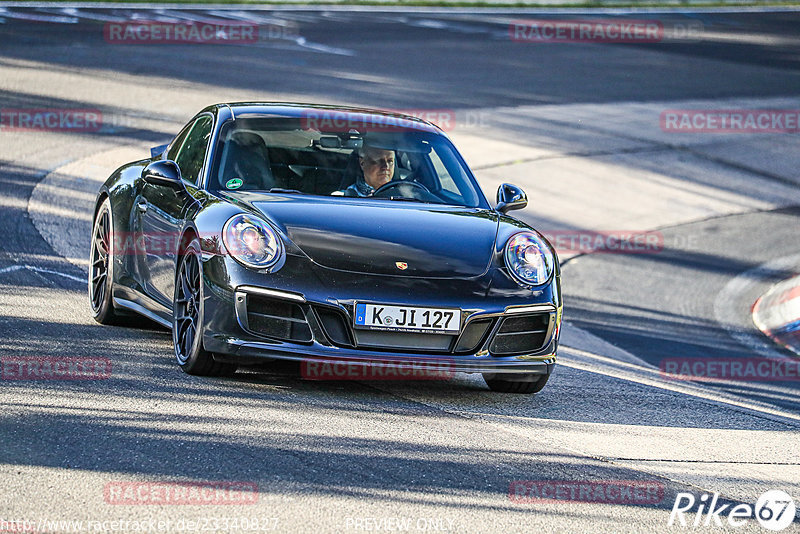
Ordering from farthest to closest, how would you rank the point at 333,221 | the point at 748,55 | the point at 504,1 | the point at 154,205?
the point at 504,1 → the point at 748,55 → the point at 154,205 → the point at 333,221

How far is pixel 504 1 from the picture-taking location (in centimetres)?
3744

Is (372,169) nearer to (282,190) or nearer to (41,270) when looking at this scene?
(282,190)

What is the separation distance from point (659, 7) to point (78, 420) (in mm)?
36315

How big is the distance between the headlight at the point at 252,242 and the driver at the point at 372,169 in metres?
1.03

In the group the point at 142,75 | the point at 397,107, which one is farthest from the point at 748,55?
the point at 142,75

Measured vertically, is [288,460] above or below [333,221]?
below

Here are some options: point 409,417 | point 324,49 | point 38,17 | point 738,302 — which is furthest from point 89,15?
point 409,417

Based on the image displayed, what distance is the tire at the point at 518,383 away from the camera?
22.0ft

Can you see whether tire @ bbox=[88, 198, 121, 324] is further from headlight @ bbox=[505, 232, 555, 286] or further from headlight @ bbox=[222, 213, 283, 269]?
headlight @ bbox=[505, 232, 555, 286]

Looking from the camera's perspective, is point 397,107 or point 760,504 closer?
point 760,504

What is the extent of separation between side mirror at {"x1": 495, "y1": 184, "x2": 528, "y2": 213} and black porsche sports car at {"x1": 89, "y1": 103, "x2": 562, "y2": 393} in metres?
0.01

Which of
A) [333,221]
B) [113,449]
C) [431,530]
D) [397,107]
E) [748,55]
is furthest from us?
[748,55]

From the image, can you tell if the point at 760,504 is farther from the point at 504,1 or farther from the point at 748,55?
the point at 504,1

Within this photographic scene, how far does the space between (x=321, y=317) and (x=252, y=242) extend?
51 cm
